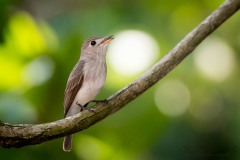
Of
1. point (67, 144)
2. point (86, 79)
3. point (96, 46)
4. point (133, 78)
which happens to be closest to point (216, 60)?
point (133, 78)

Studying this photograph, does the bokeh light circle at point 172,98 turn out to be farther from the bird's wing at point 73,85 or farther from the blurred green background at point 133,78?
the bird's wing at point 73,85

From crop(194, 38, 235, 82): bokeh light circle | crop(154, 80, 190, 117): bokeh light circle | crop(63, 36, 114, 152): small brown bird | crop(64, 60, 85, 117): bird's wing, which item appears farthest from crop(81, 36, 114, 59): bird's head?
crop(194, 38, 235, 82): bokeh light circle

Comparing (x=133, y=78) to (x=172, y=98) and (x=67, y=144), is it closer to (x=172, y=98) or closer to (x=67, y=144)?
(x=172, y=98)

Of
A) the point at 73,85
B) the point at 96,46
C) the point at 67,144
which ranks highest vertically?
the point at 96,46

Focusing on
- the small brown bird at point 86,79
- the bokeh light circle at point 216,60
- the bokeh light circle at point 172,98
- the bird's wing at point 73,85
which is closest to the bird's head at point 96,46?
the small brown bird at point 86,79

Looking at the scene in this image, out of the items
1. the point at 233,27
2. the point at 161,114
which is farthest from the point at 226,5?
the point at 233,27

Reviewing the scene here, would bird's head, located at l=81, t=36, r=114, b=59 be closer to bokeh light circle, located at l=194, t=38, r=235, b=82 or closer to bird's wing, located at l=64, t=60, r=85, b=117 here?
bird's wing, located at l=64, t=60, r=85, b=117

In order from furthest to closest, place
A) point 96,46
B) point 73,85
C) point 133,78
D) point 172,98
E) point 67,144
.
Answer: point 172,98 → point 133,78 → point 96,46 → point 73,85 → point 67,144
